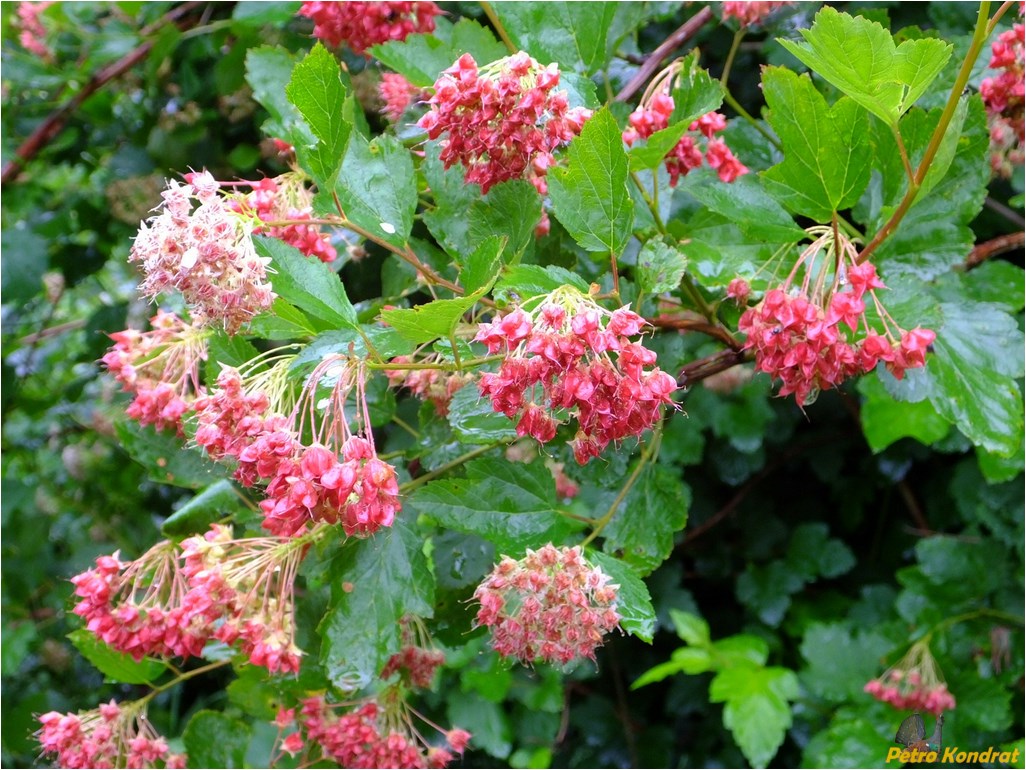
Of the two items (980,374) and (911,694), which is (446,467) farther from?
(911,694)

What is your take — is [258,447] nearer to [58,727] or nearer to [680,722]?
[58,727]

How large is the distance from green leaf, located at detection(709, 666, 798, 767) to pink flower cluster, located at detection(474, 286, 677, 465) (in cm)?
115

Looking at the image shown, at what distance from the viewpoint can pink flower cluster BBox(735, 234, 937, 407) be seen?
0.90 m

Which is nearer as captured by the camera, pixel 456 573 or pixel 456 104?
pixel 456 104

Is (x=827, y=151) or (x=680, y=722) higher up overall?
(x=827, y=151)

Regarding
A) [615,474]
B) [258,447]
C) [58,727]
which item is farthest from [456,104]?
[58,727]

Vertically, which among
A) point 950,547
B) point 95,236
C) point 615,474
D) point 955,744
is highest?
point 615,474

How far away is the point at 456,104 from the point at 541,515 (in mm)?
458

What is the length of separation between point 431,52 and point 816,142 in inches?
19.8

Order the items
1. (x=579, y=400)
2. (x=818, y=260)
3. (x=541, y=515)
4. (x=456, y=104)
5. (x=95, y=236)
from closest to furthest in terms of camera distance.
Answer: (x=579, y=400)
(x=456, y=104)
(x=541, y=515)
(x=818, y=260)
(x=95, y=236)

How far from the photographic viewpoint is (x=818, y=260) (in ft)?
3.86

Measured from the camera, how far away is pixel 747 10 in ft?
4.11

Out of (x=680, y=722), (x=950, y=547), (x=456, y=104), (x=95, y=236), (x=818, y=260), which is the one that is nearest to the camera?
(x=456, y=104)

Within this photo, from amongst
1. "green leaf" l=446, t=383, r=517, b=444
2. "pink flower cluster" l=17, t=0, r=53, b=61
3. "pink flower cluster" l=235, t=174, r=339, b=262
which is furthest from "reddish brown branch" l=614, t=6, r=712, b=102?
"pink flower cluster" l=17, t=0, r=53, b=61
